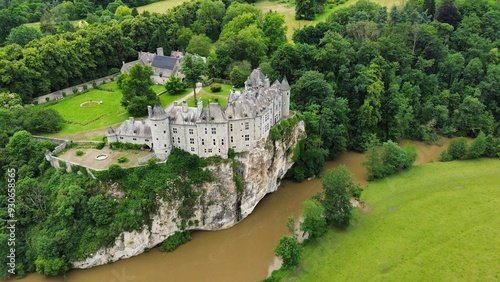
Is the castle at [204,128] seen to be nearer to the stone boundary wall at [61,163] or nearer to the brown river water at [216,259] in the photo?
the stone boundary wall at [61,163]

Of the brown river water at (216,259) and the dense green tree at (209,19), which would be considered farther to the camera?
the dense green tree at (209,19)

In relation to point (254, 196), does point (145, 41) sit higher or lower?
higher

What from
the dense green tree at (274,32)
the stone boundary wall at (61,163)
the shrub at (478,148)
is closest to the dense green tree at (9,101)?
the stone boundary wall at (61,163)

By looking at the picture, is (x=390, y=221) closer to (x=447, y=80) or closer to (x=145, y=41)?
(x=447, y=80)

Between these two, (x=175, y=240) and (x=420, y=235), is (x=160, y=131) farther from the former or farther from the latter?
(x=420, y=235)

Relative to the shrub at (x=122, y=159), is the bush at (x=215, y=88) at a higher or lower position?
higher

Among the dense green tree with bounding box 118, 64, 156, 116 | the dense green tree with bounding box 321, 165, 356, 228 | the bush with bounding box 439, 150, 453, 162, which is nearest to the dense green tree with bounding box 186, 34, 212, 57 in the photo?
the dense green tree with bounding box 118, 64, 156, 116

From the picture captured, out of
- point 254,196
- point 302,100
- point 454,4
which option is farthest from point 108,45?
point 454,4
